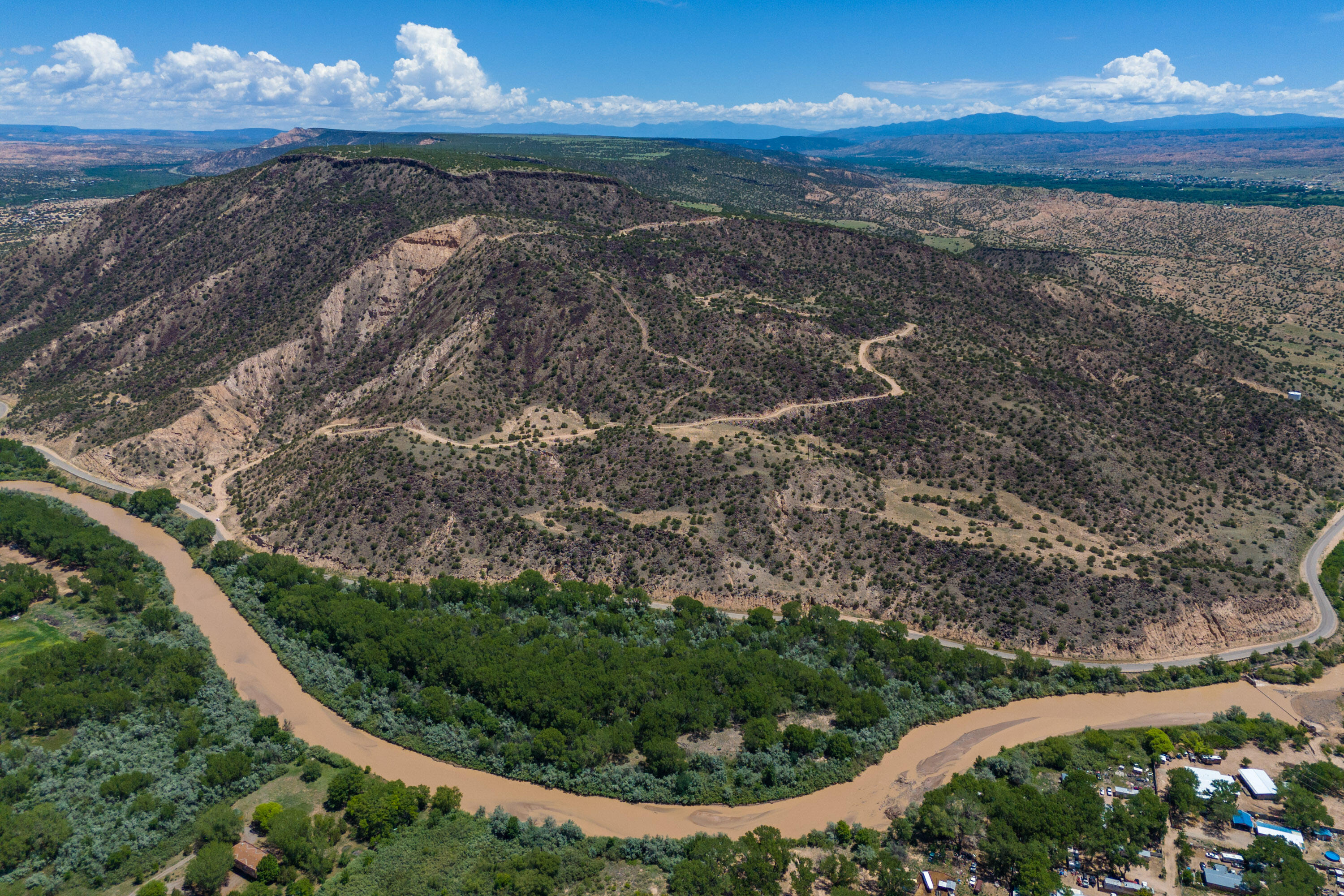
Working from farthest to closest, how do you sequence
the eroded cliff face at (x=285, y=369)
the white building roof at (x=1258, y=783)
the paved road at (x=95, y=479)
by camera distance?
the eroded cliff face at (x=285, y=369) < the paved road at (x=95, y=479) < the white building roof at (x=1258, y=783)

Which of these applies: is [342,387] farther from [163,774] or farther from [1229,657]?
[1229,657]

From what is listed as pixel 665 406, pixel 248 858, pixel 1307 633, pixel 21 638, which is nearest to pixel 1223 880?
pixel 1307 633

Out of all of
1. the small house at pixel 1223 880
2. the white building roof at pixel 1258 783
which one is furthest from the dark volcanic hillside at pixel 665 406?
the small house at pixel 1223 880

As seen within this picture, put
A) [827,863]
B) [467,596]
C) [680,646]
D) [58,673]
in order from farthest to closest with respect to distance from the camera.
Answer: [467,596] → [680,646] → [58,673] → [827,863]

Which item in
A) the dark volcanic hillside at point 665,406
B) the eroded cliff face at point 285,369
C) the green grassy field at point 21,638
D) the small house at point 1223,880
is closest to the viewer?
the small house at point 1223,880

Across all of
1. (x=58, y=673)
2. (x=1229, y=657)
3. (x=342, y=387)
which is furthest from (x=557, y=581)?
(x=1229, y=657)

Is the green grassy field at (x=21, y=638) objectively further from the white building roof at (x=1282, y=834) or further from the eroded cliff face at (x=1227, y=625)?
the eroded cliff face at (x=1227, y=625)
